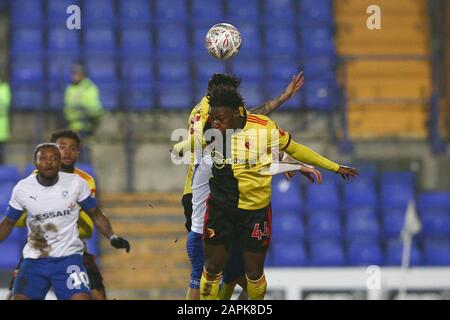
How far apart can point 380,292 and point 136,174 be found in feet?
14.0

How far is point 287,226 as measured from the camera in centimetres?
1586

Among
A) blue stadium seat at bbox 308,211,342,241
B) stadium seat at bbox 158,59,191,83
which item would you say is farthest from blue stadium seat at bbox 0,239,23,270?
stadium seat at bbox 158,59,191,83

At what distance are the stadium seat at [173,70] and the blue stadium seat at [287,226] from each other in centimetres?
321

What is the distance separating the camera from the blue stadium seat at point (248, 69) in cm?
1797

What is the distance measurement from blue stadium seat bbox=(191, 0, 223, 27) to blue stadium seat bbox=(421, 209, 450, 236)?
4.76 m

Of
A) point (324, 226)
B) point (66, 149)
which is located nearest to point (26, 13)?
point (324, 226)

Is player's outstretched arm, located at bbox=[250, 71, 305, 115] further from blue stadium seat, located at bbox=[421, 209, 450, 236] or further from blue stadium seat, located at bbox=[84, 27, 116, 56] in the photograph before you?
blue stadium seat, located at bbox=[84, 27, 116, 56]

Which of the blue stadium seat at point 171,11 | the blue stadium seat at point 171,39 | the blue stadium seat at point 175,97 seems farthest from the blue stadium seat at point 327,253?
the blue stadium seat at point 171,11

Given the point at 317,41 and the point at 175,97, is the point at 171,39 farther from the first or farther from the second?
the point at 317,41

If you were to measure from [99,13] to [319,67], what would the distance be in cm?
362

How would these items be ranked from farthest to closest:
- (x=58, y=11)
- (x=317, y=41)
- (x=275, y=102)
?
(x=58, y=11) < (x=317, y=41) < (x=275, y=102)

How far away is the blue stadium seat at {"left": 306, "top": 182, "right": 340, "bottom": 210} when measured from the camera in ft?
52.6

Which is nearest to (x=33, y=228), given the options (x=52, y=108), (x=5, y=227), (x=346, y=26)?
(x=5, y=227)

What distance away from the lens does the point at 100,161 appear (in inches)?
647
